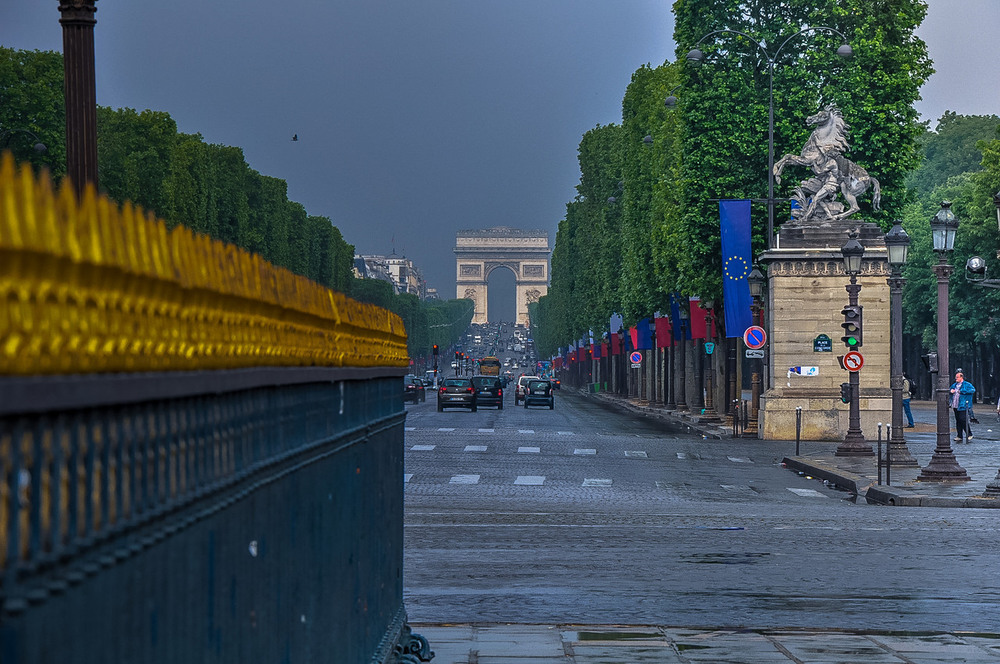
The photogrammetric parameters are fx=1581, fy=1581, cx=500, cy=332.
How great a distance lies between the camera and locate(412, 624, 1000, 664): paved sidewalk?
867cm

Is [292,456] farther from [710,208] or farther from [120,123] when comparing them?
[120,123]

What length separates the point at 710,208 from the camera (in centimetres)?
4919

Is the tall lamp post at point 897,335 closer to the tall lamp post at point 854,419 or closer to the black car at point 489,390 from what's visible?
the tall lamp post at point 854,419

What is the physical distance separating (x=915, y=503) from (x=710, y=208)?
28.5 metres

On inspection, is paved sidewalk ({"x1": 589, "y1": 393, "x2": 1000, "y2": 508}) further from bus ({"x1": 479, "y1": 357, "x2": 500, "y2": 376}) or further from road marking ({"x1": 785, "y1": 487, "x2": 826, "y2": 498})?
bus ({"x1": 479, "y1": 357, "x2": 500, "y2": 376})

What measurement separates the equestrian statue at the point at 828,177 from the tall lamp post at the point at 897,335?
12.0 m

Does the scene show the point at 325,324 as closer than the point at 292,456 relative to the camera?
No

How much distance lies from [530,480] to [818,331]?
1791 cm

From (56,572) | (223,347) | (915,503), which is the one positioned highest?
(223,347)


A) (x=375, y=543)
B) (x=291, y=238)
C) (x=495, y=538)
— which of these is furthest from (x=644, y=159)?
(x=375, y=543)

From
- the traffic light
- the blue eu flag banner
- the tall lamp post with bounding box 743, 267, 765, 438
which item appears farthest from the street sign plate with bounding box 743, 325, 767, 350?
the traffic light

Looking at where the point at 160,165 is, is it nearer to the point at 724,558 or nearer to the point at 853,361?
the point at 853,361

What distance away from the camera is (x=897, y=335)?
29750 millimetres

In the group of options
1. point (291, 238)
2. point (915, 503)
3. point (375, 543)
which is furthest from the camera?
point (291, 238)
